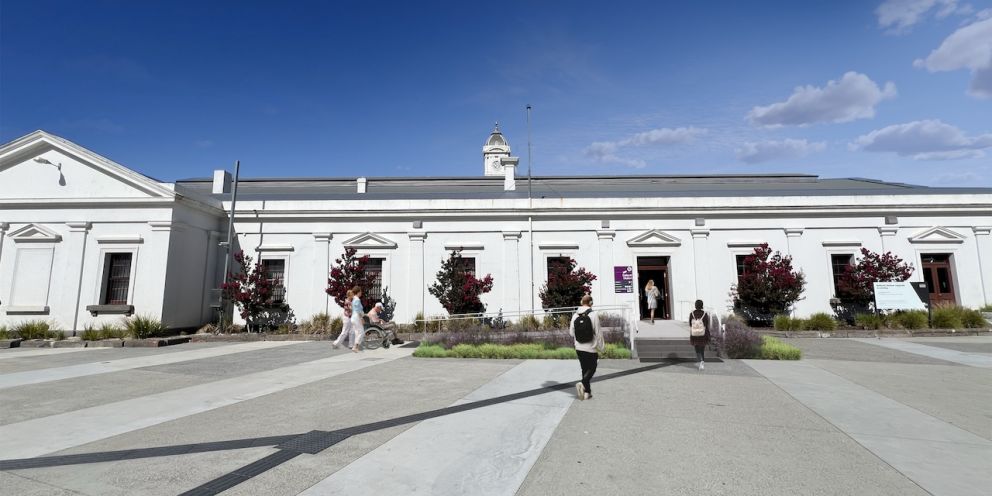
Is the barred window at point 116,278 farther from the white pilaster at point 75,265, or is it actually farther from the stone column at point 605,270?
the stone column at point 605,270

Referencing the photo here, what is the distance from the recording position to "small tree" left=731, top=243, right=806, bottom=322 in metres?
17.4

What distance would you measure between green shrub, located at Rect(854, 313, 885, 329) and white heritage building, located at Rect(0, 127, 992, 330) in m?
1.93

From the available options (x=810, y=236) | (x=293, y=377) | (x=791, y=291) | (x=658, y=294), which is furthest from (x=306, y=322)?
(x=810, y=236)

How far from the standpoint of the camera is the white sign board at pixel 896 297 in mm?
16516

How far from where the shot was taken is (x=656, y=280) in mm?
19891

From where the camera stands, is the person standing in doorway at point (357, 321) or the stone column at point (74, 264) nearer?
the person standing in doorway at point (357, 321)

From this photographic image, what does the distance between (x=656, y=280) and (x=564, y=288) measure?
5.05m

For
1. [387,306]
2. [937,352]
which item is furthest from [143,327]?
[937,352]

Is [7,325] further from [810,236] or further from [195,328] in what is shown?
[810,236]

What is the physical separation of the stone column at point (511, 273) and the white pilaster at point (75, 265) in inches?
645

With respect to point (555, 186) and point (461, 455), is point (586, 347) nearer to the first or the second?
point (461, 455)

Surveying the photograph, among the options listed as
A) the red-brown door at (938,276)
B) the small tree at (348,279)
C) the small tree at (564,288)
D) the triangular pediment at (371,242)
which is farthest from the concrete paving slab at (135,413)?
the red-brown door at (938,276)

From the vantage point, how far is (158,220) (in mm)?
17172

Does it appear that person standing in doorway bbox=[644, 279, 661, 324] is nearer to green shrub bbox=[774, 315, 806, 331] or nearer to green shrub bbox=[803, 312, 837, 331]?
green shrub bbox=[774, 315, 806, 331]
